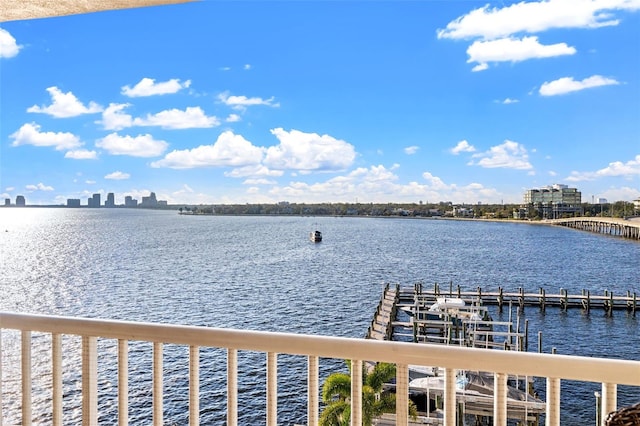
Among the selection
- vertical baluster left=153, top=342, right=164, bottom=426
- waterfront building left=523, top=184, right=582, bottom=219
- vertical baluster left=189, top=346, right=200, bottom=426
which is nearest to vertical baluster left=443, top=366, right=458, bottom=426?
vertical baluster left=189, top=346, right=200, bottom=426

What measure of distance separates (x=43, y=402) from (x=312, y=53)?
33.7 m

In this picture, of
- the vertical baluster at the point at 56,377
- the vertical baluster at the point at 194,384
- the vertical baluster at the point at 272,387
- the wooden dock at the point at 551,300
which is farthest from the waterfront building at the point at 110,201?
the vertical baluster at the point at 272,387

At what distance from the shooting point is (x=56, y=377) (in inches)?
58.3

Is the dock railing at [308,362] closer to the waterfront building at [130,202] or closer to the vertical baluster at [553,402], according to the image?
the vertical baluster at [553,402]

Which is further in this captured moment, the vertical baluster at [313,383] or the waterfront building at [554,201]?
the waterfront building at [554,201]

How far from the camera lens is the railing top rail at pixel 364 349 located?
112 centimetres

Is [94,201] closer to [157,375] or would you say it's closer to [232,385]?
[157,375]

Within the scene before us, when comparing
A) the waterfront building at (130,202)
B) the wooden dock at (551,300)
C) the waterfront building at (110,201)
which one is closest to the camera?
the wooden dock at (551,300)

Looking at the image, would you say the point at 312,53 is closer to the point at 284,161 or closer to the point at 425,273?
the point at 284,161

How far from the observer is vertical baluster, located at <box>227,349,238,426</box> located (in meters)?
1.35

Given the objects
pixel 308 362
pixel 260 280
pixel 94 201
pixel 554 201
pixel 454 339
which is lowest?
pixel 454 339

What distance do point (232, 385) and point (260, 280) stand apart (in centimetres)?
2194

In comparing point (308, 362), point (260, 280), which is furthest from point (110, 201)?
point (308, 362)

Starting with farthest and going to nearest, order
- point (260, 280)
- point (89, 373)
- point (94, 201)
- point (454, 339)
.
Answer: point (94, 201) < point (260, 280) < point (454, 339) < point (89, 373)
